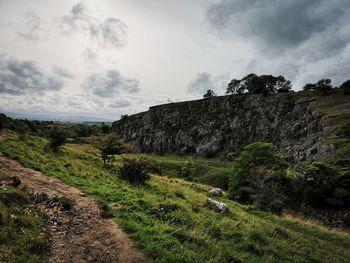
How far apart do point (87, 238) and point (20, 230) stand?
208 cm

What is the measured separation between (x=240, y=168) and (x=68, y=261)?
121ft

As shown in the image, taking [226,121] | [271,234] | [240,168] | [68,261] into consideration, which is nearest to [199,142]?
[226,121]

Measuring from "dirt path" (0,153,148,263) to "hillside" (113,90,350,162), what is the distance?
147ft

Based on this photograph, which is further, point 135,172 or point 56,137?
point 56,137

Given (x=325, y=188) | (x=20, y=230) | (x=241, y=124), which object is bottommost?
(x=325, y=188)

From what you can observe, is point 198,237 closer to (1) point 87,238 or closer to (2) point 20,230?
(1) point 87,238

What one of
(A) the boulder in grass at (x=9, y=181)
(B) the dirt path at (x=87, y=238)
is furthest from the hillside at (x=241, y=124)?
(A) the boulder in grass at (x=9, y=181)

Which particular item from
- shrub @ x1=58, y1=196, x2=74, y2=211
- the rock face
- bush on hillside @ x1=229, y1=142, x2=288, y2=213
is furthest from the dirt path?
the rock face

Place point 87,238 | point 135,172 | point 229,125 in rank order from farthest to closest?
1. point 229,125
2. point 135,172
3. point 87,238

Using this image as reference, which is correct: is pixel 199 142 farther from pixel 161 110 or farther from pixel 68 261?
pixel 68 261

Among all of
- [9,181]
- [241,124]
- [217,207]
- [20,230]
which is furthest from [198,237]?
[241,124]

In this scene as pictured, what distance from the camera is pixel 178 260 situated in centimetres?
876

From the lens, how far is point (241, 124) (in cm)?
10088

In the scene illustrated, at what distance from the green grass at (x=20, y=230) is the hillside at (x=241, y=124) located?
4700cm
